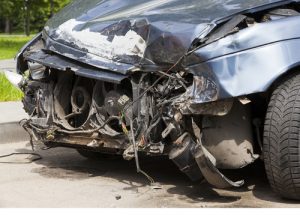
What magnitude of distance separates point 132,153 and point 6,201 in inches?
41.3

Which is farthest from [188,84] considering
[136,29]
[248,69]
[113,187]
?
[113,187]

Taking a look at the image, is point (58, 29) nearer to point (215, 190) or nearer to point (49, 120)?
point (49, 120)

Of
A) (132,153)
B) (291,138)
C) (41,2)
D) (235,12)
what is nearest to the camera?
(291,138)

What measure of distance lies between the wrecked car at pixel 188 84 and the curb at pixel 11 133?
7.88 ft

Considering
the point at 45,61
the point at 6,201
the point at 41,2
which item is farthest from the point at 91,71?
the point at 41,2

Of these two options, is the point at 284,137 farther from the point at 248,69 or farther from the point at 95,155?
the point at 95,155

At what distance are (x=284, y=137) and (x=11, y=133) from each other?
4.45 m

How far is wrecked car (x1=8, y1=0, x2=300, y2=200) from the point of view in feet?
13.9

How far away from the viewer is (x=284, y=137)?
421 cm

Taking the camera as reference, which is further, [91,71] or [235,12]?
[91,71]

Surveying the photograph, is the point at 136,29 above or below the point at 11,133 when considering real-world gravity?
above

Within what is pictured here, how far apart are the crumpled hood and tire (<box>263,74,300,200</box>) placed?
2.27 ft

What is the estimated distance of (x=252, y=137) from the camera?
4539 mm

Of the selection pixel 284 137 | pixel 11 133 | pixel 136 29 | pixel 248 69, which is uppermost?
pixel 136 29
